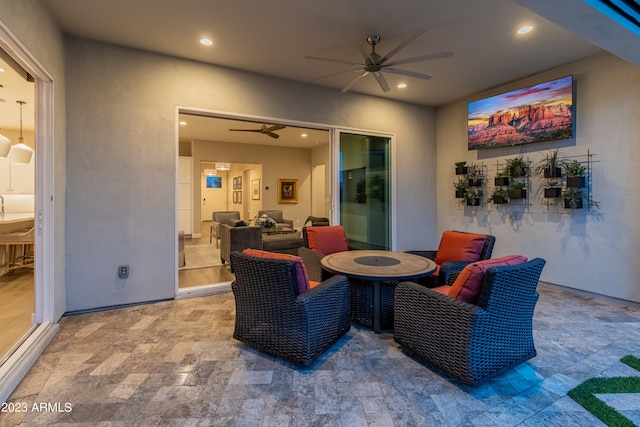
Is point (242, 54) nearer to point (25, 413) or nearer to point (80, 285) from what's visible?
point (80, 285)

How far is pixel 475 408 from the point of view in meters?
1.74

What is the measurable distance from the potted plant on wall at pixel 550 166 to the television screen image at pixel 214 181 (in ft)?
38.9

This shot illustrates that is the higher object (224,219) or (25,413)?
(224,219)

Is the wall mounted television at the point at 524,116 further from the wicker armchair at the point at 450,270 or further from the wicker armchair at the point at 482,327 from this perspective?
the wicker armchair at the point at 482,327

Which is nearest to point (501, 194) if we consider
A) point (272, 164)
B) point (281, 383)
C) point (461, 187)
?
point (461, 187)

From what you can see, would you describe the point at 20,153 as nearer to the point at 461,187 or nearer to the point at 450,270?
the point at 450,270

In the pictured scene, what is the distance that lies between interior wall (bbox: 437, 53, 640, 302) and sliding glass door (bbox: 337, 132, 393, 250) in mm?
1949

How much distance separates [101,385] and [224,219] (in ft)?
20.4

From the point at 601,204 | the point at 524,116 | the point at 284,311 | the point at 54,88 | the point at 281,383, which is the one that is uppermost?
the point at 524,116

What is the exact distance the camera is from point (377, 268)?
2.78 m

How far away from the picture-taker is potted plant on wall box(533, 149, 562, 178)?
3887 mm

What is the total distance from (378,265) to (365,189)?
2.42m

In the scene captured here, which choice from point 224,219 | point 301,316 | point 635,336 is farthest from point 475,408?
point 224,219

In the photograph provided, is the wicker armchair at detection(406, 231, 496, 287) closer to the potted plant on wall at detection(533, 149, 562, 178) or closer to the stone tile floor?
the stone tile floor
